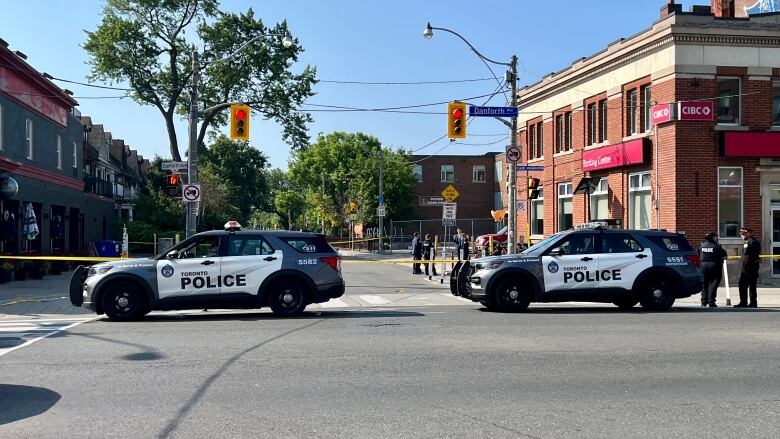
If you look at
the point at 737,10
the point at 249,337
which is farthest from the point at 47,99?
the point at 737,10

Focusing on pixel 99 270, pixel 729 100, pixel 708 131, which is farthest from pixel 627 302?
pixel 99 270

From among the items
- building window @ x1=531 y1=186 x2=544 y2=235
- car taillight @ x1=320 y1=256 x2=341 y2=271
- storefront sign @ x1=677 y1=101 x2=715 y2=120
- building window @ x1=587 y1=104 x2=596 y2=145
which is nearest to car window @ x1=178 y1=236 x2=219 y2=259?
car taillight @ x1=320 y1=256 x2=341 y2=271

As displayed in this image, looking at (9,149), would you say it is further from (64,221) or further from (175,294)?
(175,294)

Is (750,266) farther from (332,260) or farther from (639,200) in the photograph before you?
(332,260)

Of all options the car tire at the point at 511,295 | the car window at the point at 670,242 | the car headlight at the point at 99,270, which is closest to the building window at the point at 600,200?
the car window at the point at 670,242

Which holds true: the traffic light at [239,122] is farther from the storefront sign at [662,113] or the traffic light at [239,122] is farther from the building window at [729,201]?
the building window at [729,201]

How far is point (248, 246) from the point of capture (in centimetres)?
1407

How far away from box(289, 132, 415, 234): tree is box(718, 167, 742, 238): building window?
38320 mm

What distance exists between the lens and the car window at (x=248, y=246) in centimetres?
1402

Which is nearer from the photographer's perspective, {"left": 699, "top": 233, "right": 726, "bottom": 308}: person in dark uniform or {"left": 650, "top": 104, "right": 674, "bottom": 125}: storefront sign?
{"left": 699, "top": 233, "right": 726, "bottom": 308}: person in dark uniform

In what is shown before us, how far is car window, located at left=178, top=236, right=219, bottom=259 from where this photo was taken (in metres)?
13.9

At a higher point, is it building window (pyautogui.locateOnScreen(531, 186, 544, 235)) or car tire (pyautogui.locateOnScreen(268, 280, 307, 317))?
building window (pyautogui.locateOnScreen(531, 186, 544, 235))

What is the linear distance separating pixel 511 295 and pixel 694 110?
1045 centimetres

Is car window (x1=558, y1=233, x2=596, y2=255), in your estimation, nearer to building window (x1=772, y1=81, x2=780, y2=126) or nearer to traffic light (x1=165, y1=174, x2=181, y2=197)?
building window (x1=772, y1=81, x2=780, y2=126)
